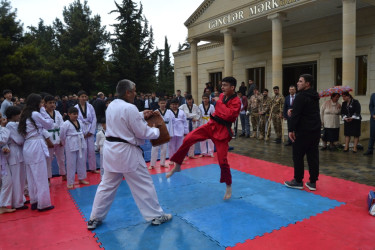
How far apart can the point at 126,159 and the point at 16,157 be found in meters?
2.06

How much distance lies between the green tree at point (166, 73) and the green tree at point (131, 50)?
Answer: 649 cm

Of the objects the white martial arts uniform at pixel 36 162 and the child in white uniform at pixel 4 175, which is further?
the white martial arts uniform at pixel 36 162

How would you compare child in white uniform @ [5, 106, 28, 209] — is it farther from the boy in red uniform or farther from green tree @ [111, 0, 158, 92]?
green tree @ [111, 0, 158, 92]

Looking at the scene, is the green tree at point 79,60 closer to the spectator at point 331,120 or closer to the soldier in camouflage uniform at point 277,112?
the soldier in camouflage uniform at point 277,112

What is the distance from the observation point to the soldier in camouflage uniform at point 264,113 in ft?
34.8

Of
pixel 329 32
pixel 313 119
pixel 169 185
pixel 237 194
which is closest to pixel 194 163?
pixel 169 185

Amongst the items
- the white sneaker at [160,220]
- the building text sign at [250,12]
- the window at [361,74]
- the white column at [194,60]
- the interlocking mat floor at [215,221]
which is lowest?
the interlocking mat floor at [215,221]

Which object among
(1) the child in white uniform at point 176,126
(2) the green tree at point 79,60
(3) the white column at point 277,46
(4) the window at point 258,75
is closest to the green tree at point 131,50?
(2) the green tree at point 79,60

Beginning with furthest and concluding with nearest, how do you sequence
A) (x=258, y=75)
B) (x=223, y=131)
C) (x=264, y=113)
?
1. (x=258, y=75)
2. (x=264, y=113)
3. (x=223, y=131)

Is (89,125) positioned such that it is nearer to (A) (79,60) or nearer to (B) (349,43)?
(B) (349,43)

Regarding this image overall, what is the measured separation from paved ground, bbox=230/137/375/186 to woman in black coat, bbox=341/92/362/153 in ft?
1.65

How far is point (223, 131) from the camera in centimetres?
459

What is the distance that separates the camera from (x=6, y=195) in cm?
445

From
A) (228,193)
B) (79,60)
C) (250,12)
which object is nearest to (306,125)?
(228,193)
